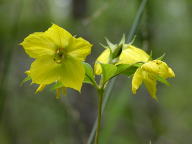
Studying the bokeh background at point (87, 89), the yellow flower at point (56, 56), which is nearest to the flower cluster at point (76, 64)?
the yellow flower at point (56, 56)

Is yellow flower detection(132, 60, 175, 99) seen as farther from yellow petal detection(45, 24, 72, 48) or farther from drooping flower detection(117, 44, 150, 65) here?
yellow petal detection(45, 24, 72, 48)

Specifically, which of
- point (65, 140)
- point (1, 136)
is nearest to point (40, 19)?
point (65, 140)

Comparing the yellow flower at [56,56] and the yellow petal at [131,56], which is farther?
the yellow petal at [131,56]

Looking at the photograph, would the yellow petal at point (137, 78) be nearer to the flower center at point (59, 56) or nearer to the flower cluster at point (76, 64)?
the flower cluster at point (76, 64)

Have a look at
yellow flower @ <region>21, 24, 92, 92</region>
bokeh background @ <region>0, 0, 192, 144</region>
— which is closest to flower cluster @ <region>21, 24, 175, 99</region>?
yellow flower @ <region>21, 24, 92, 92</region>

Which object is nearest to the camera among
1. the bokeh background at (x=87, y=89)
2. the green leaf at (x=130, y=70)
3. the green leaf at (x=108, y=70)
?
the green leaf at (x=108, y=70)

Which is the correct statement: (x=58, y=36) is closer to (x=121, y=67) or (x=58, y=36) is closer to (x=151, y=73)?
(x=121, y=67)

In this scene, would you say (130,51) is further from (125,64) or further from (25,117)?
(25,117)
